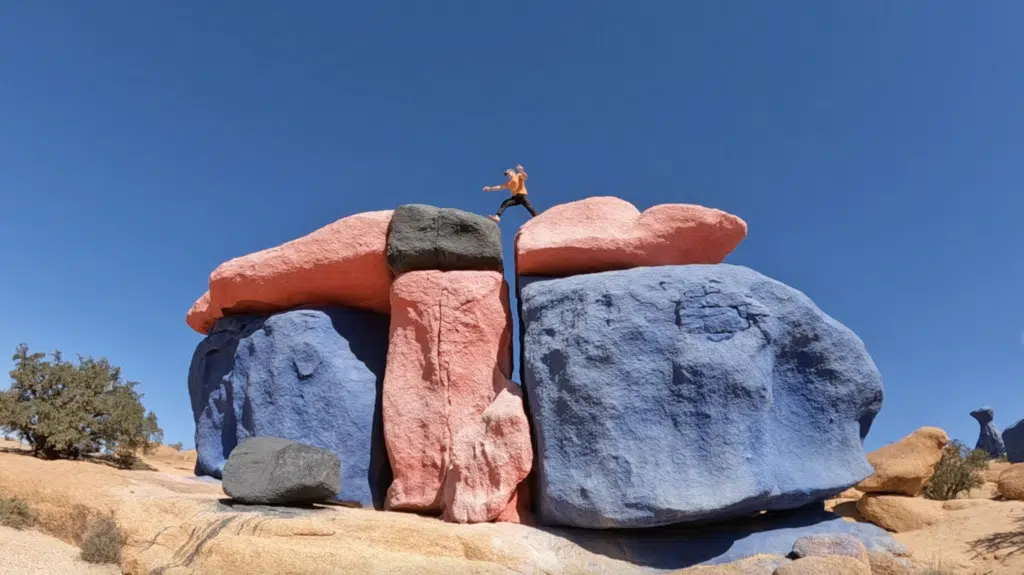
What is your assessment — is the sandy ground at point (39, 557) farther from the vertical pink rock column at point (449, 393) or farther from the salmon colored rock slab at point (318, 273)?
the salmon colored rock slab at point (318, 273)

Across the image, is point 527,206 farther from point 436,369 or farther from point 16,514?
point 16,514

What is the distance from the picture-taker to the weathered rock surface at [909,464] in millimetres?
8672

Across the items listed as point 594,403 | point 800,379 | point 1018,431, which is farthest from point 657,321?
point 1018,431

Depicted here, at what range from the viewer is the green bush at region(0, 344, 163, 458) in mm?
9961

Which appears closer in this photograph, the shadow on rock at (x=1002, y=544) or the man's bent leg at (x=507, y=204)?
the shadow on rock at (x=1002, y=544)

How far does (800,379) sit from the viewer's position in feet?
23.7

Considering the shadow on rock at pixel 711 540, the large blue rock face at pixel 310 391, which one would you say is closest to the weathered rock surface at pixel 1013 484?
the shadow on rock at pixel 711 540

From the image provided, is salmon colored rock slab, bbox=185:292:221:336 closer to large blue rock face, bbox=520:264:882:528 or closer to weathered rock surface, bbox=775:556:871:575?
large blue rock face, bbox=520:264:882:528

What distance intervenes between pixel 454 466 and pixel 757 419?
10.1 ft

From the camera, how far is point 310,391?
8414 mm

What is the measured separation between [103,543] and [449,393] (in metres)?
3.50

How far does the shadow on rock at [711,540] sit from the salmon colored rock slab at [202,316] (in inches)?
240

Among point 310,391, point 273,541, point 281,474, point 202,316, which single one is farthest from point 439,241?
point 202,316

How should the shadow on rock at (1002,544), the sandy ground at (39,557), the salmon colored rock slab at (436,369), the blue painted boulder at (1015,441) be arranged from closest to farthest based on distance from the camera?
the sandy ground at (39,557) → the shadow on rock at (1002,544) → the salmon colored rock slab at (436,369) → the blue painted boulder at (1015,441)
